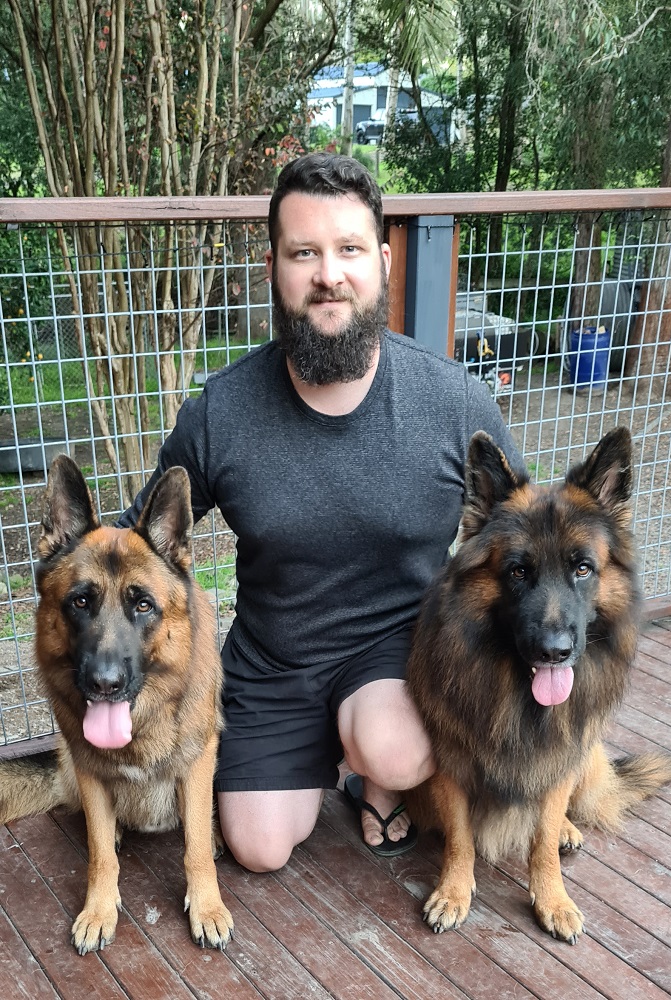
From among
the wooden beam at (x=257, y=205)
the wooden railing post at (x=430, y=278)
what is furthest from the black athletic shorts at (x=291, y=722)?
the wooden beam at (x=257, y=205)

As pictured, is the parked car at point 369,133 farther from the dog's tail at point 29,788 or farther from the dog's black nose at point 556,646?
the dog's black nose at point 556,646

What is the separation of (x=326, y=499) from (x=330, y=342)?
455mm

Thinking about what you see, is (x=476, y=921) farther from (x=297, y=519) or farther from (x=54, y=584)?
(x=54, y=584)

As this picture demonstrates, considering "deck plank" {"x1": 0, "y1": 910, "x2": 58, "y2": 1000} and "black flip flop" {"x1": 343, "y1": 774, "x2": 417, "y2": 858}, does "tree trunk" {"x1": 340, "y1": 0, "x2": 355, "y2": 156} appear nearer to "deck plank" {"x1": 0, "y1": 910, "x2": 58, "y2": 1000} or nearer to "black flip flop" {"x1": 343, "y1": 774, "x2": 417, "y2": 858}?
"black flip flop" {"x1": 343, "y1": 774, "x2": 417, "y2": 858}

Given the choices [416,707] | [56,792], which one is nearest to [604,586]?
[416,707]

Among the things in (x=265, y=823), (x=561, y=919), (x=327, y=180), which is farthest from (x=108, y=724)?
(x=327, y=180)

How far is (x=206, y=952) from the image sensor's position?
7.03ft

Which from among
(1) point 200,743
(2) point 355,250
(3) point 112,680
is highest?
(2) point 355,250

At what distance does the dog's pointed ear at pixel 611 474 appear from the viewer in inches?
76.5

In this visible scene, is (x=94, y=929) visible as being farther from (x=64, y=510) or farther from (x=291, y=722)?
(x=64, y=510)

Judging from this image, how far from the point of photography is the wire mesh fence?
9.98 ft

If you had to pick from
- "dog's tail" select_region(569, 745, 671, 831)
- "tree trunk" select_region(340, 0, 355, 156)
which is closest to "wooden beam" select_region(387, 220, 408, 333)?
"dog's tail" select_region(569, 745, 671, 831)

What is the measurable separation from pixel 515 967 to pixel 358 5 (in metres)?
11.0

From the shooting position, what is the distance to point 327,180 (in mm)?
2229
